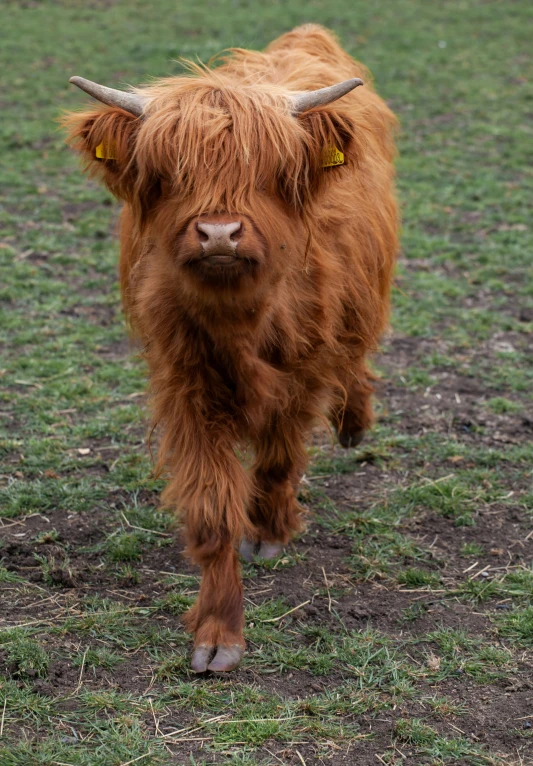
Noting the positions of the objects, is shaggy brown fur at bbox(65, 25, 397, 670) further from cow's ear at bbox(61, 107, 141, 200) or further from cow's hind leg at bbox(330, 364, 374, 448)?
cow's hind leg at bbox(330, 364, 374, 448)

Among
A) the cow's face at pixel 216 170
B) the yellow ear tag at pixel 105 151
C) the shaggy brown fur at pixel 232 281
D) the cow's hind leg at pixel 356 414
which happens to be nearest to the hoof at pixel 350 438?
the cow's hind leg at pixel 356 414

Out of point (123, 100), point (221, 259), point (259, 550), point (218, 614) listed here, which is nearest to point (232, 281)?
point (221, 259)

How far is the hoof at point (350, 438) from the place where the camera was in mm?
4848

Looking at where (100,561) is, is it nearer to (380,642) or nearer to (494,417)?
(380,642)

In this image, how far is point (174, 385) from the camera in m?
3.40

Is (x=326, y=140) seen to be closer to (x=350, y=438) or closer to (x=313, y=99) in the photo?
(x=313, y=99)

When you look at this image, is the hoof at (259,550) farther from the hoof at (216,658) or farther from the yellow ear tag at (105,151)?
the yellow ear tag at (105,151)

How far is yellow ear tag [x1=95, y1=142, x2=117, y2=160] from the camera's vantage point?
3.21m

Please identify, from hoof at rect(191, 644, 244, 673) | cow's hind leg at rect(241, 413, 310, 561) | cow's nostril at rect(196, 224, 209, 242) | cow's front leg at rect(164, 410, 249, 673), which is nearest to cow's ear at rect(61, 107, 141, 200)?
cow's nostril at rect(196, 224, 209, 242)

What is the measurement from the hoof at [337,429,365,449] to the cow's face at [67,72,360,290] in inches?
63.9

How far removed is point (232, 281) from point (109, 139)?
2.18 ft

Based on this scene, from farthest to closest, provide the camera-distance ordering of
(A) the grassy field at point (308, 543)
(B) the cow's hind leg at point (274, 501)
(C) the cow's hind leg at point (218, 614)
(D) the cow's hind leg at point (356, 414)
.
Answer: (D) the cow's hind leg at point (356, 414) → (B) the cow's hind leg at point (274, 501) → (C) the cow's hind leg at point (218, 614) → (A) the grassy field at point (308, 543)

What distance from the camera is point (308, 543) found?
4207 millimetres

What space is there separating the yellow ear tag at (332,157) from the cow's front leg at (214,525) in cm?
96
